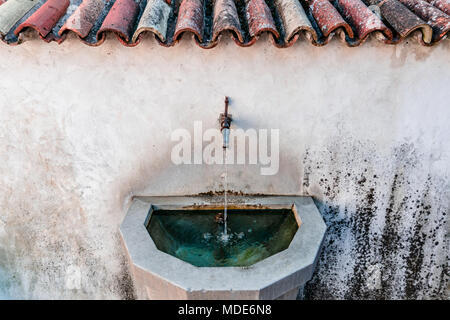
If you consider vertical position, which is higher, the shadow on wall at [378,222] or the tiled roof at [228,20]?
the tiled roof at [228,20]

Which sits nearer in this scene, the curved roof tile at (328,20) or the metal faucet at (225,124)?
the curved roof tile at (328,20)

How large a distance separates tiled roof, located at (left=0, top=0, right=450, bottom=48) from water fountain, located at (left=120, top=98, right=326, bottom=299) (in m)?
0.74

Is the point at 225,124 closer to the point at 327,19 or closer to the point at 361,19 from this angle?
the point at 327,19

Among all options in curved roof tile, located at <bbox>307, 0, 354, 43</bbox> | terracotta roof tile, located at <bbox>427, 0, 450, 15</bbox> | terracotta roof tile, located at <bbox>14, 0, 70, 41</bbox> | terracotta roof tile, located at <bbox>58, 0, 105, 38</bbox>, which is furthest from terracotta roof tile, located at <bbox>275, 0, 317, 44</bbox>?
terracotta roof tile, located at <bbox>14, 0, 70, 41</bbox>

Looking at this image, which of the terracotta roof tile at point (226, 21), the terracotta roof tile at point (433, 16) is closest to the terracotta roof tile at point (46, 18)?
the terracotta roof tile at point (226, 21)

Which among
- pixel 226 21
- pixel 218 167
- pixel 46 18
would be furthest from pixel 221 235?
pixel 46 18

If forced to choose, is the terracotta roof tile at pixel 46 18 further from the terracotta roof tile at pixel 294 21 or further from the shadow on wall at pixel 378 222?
the shadow on wall at pixel 378 222

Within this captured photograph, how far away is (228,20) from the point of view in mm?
2482

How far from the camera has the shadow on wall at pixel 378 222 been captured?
10.9 ft

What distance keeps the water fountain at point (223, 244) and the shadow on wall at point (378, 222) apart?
402 millimetres

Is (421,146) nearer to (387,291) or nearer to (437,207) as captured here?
(437,207)

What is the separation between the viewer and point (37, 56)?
9.53 feet
